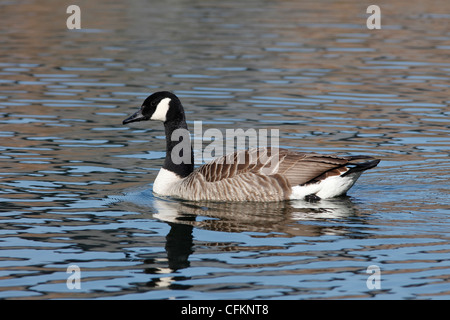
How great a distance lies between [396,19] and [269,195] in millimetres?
21045

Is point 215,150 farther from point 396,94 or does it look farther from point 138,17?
point 138,17

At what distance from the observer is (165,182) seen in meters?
12.5

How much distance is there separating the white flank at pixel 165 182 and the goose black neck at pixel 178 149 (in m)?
0.09

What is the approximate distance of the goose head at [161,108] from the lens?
1274cm

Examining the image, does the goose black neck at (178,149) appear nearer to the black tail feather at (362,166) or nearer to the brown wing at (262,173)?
the brown wing at (262,173)

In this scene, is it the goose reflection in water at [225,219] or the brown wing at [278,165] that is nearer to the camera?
the goose reflection in water at [225,219]

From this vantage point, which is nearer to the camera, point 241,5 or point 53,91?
point 53,91

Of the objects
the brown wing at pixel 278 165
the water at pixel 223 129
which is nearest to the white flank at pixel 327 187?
the brown wing at pixel 278 165

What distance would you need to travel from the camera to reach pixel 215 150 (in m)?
15.4

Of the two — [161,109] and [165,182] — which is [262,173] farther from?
[161,109]
